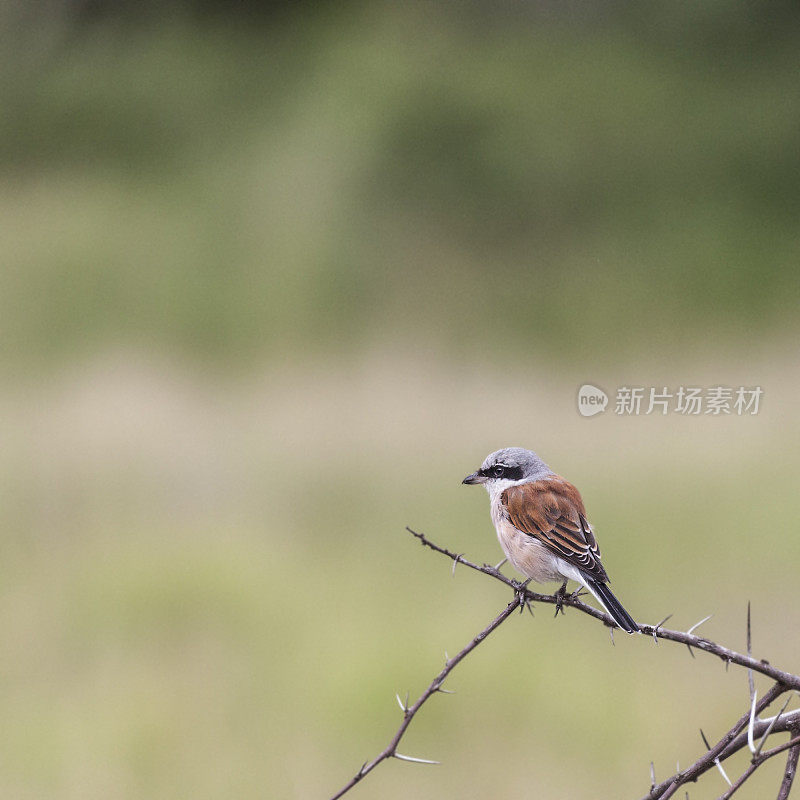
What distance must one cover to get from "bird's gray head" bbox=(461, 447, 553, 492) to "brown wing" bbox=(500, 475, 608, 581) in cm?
9

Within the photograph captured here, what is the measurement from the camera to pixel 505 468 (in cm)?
105

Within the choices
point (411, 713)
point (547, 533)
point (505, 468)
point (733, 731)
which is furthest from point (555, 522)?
point (411, 713)

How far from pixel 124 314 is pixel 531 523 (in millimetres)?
6603

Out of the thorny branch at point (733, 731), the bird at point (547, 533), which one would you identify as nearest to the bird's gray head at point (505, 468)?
the bird at point (547, 533)

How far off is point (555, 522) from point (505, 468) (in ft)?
0.77

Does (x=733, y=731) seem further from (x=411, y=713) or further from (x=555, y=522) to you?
(x=555, y=522)

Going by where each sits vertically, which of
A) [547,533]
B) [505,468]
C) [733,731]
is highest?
[505,468]

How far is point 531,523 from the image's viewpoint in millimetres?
1237

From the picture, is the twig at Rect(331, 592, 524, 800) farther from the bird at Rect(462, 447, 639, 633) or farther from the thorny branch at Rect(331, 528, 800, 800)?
the bird at Rect(462, 447, 639, 633)

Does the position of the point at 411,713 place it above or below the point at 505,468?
below

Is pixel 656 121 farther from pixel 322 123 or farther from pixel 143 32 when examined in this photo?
pixel 143 32

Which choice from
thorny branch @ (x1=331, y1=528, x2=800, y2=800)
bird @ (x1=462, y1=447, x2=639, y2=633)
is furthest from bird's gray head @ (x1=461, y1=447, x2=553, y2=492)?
thorny branch @ (x1=331, y1=528, x2=800, y2=800)

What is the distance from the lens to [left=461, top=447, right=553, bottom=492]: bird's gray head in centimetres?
102

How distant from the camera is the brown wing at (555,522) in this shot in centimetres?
122
